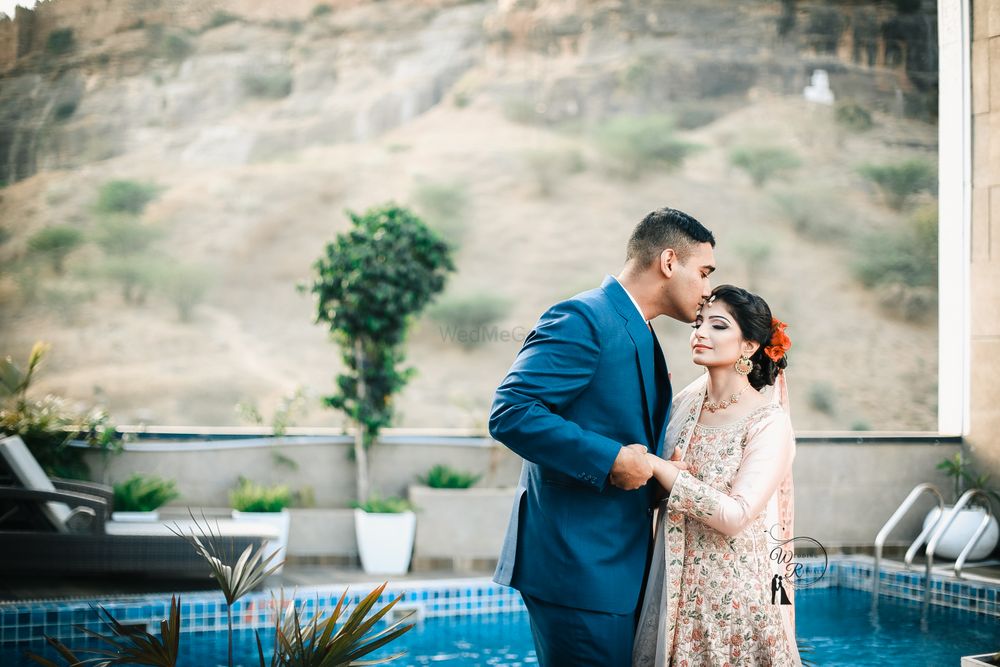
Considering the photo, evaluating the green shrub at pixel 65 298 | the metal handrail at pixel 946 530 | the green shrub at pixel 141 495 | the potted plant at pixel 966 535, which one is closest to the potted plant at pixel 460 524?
the green shrub at pixel 141 495

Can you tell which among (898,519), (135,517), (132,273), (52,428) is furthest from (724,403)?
(132,273)

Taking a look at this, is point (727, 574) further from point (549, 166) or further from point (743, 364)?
point (549, 166)

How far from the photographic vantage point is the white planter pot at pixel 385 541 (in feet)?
20.6

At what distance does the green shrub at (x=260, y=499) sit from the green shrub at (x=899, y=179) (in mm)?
17042

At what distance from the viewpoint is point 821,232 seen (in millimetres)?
20000

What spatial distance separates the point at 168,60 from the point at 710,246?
18.8 metres

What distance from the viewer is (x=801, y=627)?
5.59 m

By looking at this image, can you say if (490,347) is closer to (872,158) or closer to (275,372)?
(275,372)

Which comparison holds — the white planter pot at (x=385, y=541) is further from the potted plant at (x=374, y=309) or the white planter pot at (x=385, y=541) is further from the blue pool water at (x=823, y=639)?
the blue pool water at (x=823, y=639)

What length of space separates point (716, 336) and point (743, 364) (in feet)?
0.46

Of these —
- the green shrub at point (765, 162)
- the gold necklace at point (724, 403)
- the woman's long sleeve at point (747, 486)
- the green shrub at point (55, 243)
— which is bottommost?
the woman's long sleeve at point (747, 486)

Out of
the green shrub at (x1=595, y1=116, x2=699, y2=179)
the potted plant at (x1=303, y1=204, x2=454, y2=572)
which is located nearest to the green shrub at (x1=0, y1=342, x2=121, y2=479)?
the potted plant at (x1=303, y1=204, x2=454, y2=572)

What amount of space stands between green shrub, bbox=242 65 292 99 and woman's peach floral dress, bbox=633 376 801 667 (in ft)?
62.0

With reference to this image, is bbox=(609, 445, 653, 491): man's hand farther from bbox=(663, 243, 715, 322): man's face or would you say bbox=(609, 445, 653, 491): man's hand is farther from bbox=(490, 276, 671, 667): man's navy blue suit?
bbox=(663, 243, 715, 322): man's face
